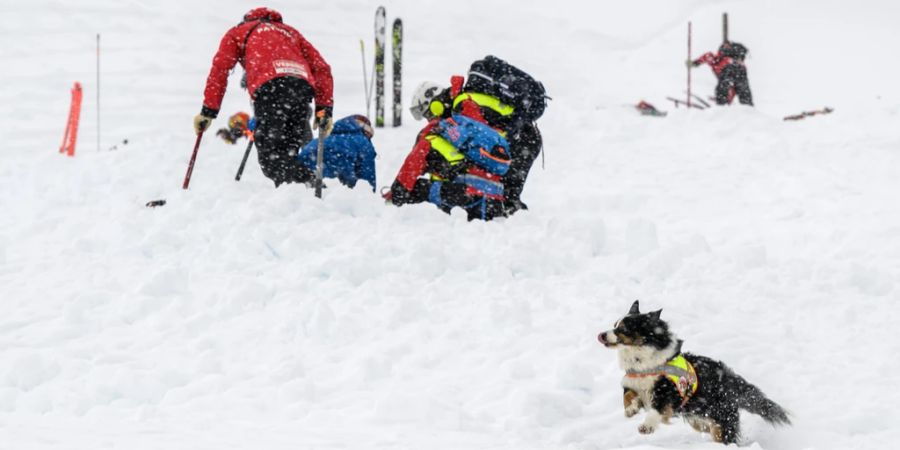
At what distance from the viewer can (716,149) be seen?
11.4 meters

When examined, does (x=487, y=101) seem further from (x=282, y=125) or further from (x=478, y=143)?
(x=282, y=125)

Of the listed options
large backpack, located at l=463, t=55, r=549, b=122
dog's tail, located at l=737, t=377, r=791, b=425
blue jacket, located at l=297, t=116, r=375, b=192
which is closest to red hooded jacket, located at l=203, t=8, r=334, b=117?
blue jacket, located at l=297, t=116, r=375, b=192

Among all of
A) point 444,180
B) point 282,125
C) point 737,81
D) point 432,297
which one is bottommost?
Result: point 432,297

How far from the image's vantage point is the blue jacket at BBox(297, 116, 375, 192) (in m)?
7.77

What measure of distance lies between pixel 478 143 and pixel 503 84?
559 millimetres

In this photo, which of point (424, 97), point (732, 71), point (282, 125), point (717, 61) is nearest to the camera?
point (282, 125)

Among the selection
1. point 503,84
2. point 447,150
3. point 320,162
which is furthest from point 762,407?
point 320,162

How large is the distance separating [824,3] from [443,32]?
1312 centimetres

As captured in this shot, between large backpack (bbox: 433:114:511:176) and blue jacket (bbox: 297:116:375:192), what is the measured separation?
3.33ft

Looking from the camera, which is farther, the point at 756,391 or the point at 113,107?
the point at 113,107

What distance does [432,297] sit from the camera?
5.32 metres

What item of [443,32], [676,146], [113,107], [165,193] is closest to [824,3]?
[443,32]

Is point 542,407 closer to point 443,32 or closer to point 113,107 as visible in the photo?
point 113,107

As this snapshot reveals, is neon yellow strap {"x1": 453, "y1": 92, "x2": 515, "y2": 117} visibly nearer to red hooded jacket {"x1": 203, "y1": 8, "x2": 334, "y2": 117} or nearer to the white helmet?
the white helmet
